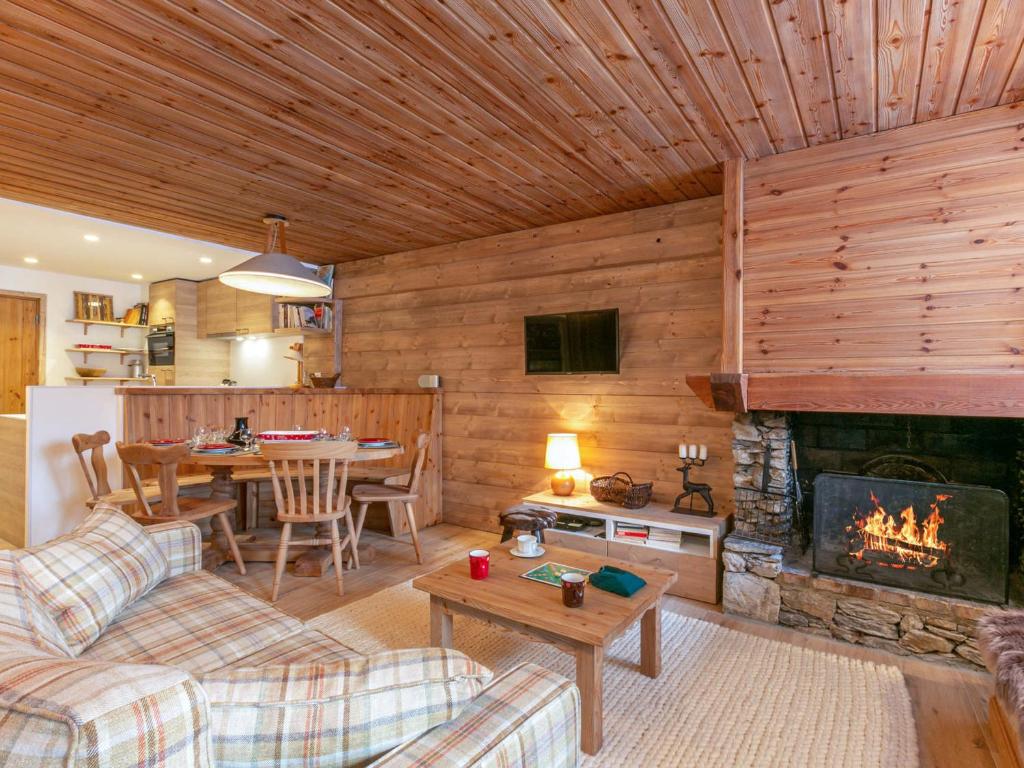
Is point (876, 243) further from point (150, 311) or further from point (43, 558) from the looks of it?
point (150, 311)

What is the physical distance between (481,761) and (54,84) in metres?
2.97

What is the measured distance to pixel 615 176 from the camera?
10.5ft

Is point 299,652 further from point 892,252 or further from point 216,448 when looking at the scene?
point 892,252

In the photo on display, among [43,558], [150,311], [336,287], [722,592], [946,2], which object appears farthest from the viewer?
[150,311]

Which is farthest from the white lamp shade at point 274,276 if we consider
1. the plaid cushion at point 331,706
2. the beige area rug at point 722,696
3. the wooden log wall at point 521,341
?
the plaid cushion at point 331,706

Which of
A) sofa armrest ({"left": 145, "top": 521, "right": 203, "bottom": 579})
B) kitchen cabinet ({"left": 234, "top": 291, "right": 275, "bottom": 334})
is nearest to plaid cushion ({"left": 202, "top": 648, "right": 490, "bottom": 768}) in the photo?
sofa armrest ({"left": 145, "top": 521, "right": 203, "bottom": 579})

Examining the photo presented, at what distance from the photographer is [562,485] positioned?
149 inches

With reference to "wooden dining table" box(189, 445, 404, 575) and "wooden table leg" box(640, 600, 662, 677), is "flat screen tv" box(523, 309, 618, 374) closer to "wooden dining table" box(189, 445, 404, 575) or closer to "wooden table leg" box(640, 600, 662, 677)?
"wooden dining table" box(189, 445, 404, 575)

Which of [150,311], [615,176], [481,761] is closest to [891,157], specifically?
[615,176]

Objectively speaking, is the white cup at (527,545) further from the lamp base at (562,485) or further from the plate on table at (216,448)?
the plate on table at (216,448)

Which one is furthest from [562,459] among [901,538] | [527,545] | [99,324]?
[99,324]

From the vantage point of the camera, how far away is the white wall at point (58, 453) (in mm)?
3619

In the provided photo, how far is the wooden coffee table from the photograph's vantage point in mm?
1851

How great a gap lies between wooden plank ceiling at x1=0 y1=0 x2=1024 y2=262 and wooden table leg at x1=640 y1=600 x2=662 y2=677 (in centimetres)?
→ 220
